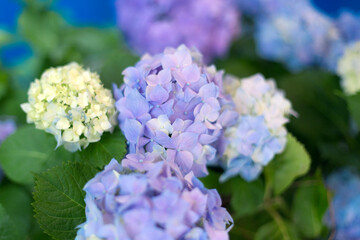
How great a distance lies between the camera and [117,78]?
48cm

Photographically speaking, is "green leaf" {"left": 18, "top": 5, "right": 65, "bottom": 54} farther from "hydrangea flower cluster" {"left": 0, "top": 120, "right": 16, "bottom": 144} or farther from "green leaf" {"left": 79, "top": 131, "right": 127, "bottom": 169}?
"green leaf" {"left": 79, "top": 131, "right": 127, "bottom": 169}

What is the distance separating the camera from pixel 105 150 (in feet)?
1.23

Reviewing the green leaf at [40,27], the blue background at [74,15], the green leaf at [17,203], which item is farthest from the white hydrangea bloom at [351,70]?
the blue background at [74,15]

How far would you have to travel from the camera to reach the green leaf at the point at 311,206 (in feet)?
1.64

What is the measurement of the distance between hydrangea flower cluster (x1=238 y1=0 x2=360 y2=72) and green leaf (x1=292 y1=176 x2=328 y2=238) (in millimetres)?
316

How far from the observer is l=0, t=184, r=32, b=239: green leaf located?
49 centimetres

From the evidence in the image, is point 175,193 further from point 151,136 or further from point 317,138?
point 317,138

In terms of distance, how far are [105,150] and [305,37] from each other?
1.83 feet

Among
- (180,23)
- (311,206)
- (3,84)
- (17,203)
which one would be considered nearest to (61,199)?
(17,203)

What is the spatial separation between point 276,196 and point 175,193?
0.29 m

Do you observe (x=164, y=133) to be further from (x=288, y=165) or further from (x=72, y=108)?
(x=288, y=165)

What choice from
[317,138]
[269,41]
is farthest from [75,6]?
[317,138]

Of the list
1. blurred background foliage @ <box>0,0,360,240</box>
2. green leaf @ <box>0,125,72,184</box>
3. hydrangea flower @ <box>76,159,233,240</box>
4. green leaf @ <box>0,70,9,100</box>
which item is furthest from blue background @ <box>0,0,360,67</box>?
hydrangea flower @ <box>76,159,233,240</box>

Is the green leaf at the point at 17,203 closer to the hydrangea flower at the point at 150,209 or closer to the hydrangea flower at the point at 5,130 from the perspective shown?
the hydrangea flower at the point at 5,130
